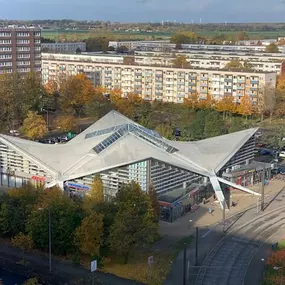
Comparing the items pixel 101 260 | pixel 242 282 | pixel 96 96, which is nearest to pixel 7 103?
pixel 96 96

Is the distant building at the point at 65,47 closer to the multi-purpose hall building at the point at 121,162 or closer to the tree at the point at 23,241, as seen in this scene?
the multi-purpose hall building at the point at 121,162

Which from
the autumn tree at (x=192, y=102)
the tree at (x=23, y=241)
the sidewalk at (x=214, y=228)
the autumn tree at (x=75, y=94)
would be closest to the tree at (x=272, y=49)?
Answer: the autumn tree at (x=192, y=102)

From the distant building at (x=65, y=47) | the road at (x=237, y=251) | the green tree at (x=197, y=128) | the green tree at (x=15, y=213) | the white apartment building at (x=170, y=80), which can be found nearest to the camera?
the road at (x=237, y=251)

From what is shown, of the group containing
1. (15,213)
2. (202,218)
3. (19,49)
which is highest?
(19,49)

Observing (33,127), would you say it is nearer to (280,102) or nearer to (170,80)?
(170,80)

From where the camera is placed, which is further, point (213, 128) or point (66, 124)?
point (66, 124)

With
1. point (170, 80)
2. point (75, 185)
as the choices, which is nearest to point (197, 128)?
point (75, 185)
